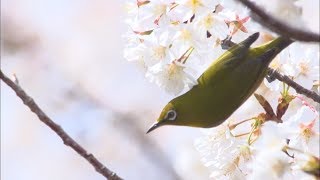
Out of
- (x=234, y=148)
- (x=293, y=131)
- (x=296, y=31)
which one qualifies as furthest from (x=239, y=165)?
(x=296, y=31)

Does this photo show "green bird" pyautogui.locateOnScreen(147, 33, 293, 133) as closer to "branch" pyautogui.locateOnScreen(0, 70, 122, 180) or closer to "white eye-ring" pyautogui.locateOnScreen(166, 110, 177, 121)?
"white eye-ring" pyautogui.locateOnScreen(166, 110, 177, 121)

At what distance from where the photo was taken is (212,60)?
36.6 inches

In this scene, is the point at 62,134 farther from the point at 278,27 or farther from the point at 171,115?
the point at 278,27

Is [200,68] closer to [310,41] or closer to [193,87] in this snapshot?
[193,87]

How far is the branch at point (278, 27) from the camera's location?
0.50 m

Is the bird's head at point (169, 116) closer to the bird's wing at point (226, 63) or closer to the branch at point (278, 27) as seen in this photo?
the bird's wing at point (226, 63)

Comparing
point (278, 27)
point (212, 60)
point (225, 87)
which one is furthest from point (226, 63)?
point (278, 27)

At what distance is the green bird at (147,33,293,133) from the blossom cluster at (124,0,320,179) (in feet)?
0.15

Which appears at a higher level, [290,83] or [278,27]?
[278,27]

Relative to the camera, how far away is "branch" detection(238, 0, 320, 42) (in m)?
0.50

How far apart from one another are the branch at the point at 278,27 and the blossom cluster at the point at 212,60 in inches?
12.3

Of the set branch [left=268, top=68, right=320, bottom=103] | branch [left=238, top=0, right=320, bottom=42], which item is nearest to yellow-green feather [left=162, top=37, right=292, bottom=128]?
branch [left=268, top=68, right=320, bottom=103]

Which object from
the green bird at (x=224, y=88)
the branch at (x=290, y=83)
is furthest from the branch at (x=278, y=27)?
the branch at (x=290, y=83)

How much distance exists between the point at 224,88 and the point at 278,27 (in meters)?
0.28
